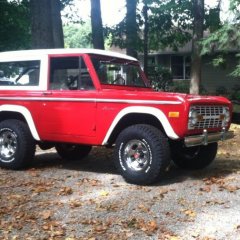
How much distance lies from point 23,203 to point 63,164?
305 centimetres

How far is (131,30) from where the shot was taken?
22.7m

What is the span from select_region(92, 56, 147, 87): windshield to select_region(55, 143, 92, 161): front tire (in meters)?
1.87

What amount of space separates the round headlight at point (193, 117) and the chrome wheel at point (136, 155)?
2.59 feet

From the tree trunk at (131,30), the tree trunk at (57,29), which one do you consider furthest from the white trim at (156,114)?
the tree trunk at (131,30)

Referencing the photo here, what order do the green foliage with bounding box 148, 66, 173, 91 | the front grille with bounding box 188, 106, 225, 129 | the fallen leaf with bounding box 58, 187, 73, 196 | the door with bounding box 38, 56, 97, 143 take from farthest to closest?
the green foliage with bounding box 148, 66, 173, 91 < the door with bounding box 38, 56, 97, 143 < the front grille with bounding box 188, 106, 225, 129 < the fallen leaf with bounding box 58, 187, 73, 196

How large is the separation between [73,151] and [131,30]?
554 inches

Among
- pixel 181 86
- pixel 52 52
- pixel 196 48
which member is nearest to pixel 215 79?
pixel 181 86

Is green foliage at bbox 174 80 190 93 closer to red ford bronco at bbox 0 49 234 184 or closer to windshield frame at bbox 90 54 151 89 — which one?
windshield frame at bbox 90 54 151 89

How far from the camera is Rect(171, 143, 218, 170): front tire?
8.27 meters

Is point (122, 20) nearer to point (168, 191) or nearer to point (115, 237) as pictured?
point (168, 191)

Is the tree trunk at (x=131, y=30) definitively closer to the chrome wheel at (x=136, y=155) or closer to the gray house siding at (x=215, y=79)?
the gray house siding at (x=215, y=79)

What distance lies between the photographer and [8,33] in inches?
1063

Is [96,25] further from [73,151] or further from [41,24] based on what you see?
[73,151]

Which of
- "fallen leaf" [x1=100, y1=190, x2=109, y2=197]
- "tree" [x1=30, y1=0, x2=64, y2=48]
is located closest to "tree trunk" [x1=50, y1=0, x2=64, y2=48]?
"tree" [x1=30, y1=0, x2=64, y2=48]
